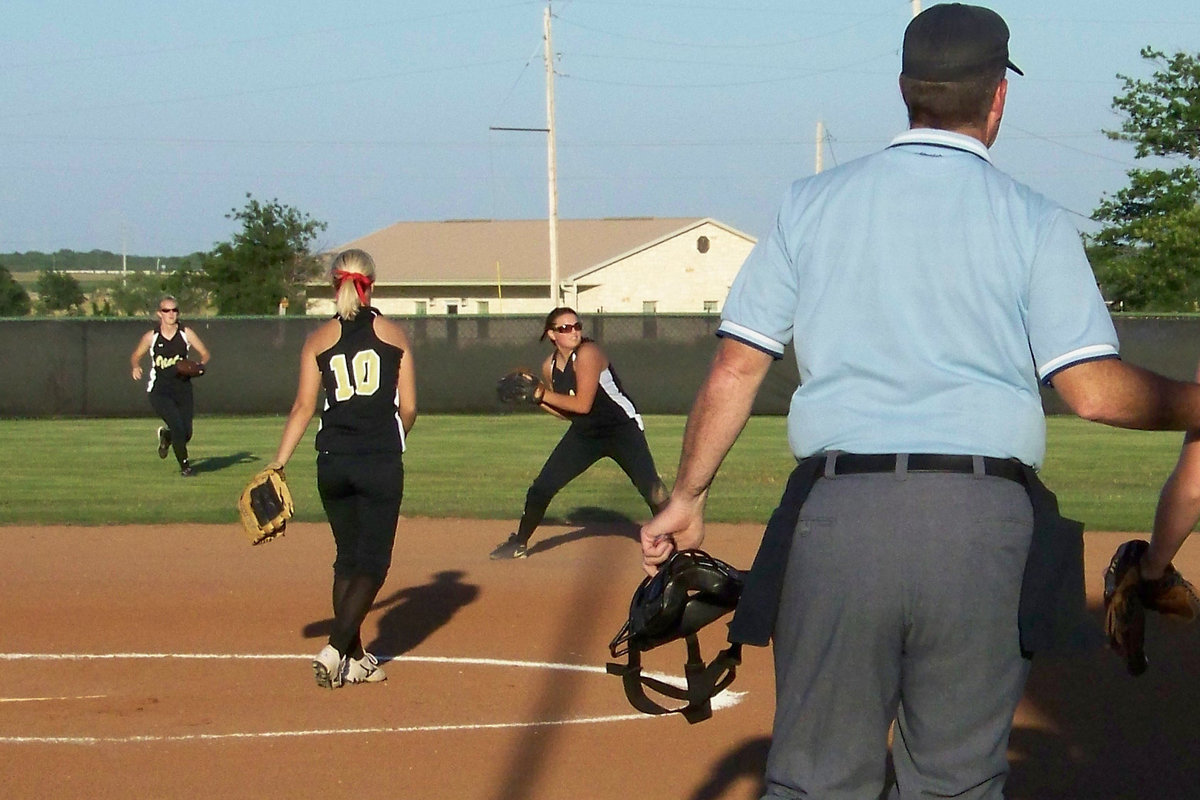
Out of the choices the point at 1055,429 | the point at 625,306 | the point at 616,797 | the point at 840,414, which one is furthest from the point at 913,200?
the point at 625,306

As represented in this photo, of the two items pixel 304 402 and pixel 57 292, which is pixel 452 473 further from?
pixel 57 292

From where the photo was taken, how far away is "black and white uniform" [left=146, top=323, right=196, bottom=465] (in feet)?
48.2

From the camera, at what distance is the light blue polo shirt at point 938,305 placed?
2678mm

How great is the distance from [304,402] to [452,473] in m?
8.97

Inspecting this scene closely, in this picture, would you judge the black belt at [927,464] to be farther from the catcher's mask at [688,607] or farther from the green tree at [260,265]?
the green tree at [260,265]

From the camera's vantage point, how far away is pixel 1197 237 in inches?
1431

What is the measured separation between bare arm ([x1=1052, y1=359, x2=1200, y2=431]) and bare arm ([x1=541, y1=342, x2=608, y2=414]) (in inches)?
Answer: 239

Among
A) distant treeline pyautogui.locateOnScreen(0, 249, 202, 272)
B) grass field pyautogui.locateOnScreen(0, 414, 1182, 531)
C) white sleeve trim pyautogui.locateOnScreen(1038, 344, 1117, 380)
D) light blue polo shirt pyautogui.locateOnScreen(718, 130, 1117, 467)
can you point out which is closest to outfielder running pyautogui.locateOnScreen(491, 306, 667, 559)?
grass field pyautogui.locateOnScreen(0, 414, 1182, 531)

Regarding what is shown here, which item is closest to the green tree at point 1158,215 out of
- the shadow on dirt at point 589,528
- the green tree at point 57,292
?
the shadow on dirt at point 589,528

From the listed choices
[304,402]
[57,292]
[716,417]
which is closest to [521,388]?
[304,402]

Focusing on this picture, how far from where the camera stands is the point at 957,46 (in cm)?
272

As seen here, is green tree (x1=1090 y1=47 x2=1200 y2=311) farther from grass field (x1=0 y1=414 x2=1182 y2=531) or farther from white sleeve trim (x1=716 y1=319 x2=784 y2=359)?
white sleeve trim (x1=716 y1=319 x2=784 y2=359)

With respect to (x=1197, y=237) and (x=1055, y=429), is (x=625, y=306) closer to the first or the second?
(x=1197, y=237)

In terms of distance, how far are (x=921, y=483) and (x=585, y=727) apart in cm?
333
